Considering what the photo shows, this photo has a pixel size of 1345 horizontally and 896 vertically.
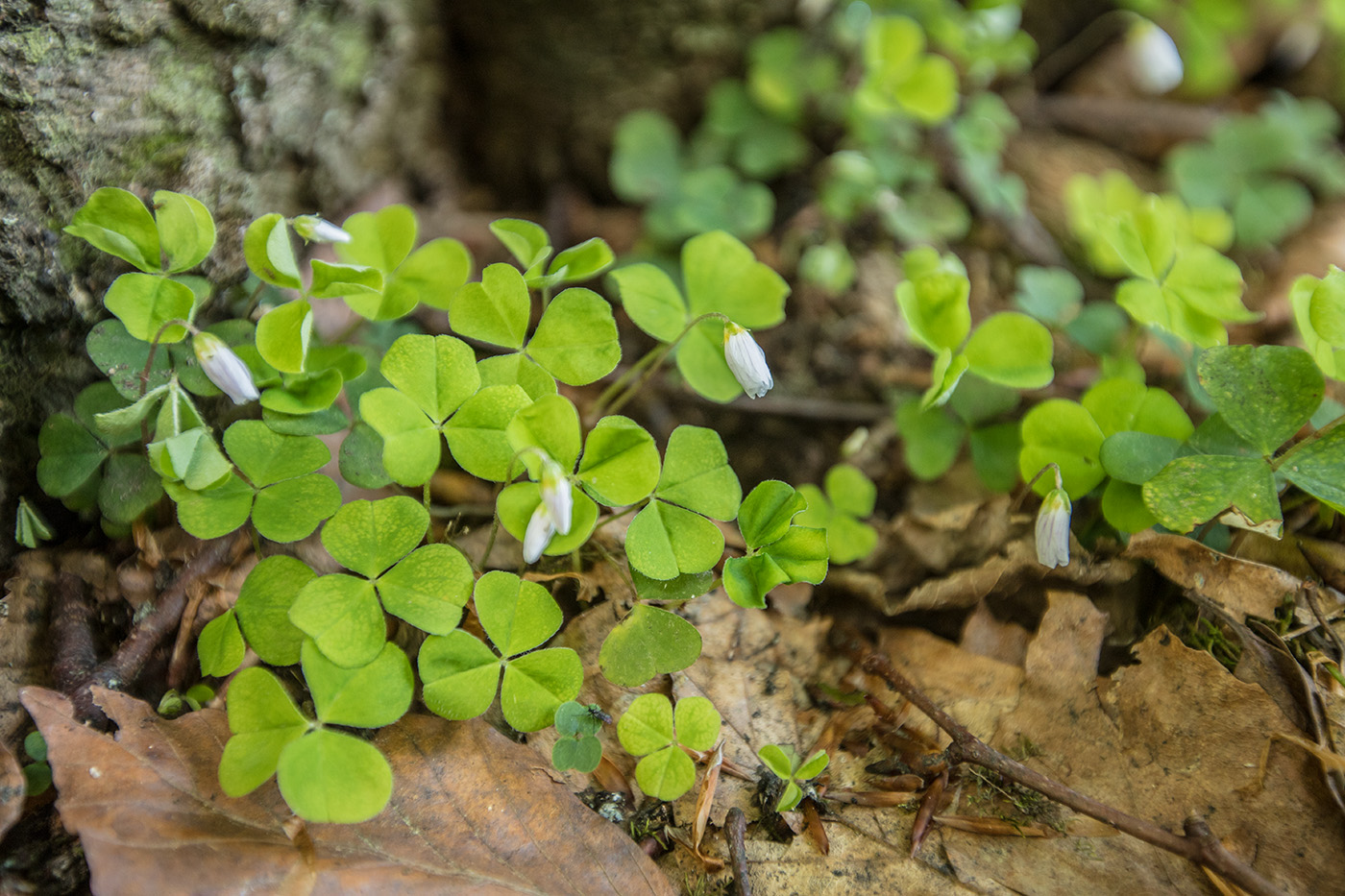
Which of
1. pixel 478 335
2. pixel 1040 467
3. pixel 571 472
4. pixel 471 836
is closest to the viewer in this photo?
pixel 471 836

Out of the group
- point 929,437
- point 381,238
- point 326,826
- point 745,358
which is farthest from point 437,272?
point 929,437

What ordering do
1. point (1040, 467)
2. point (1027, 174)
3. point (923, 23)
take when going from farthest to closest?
1. point (1027, 174)
2. point (923, 23)
3. point (1040, 467)

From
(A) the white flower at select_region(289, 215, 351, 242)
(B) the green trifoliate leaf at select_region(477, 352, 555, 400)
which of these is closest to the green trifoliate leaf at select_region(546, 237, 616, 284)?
(B) the green trifoliate leaf at select_region(477, 352, 555, 400)

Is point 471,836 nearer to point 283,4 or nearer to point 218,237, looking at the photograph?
point 218,237

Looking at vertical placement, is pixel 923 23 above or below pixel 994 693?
above

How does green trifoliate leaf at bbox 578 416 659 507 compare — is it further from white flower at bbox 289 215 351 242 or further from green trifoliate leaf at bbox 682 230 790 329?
white flower at bbox 289 215 351 242

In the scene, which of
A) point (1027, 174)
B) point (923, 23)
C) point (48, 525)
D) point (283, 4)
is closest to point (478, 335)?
point (48, 525)
